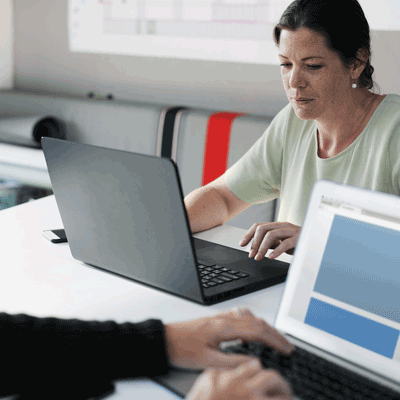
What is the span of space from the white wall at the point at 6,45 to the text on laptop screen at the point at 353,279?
2452 mm

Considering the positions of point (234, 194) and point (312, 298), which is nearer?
point (312, 298)

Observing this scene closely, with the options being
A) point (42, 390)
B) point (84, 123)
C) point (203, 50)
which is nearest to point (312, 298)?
point (42, 390)

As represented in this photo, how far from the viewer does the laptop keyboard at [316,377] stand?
59 centimetres

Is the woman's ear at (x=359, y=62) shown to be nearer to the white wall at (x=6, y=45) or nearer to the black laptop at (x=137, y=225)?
the black laptop at (x=137, y=225)

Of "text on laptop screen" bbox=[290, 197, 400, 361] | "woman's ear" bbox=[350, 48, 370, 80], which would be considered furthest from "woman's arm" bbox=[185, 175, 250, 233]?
"text on laptop screen" bbox=[290, 197, 400, 361]

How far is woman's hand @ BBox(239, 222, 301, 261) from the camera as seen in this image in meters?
1.04

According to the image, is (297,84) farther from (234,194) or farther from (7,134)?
(7,134)

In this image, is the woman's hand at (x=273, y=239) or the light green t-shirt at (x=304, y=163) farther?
the light green t-shirt at (x=304, y=163)

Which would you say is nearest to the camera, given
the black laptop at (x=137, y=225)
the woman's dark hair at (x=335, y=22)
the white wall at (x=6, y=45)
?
the black laptop at (x=137, y=225)

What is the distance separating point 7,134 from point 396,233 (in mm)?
2202

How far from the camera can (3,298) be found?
875 millimetres

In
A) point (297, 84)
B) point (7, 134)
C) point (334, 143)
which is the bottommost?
point (7, 134)

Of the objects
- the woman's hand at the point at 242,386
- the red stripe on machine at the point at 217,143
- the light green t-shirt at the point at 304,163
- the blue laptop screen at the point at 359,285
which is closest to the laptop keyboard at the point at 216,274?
the blue laptop screen at the point at 359,285

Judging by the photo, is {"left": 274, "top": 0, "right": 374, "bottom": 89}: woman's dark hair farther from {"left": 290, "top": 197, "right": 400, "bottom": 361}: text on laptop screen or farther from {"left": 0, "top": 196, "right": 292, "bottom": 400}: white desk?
{"left": 290, "top": 197, "right": 400, "bottom": 361}: text on laptop screen
